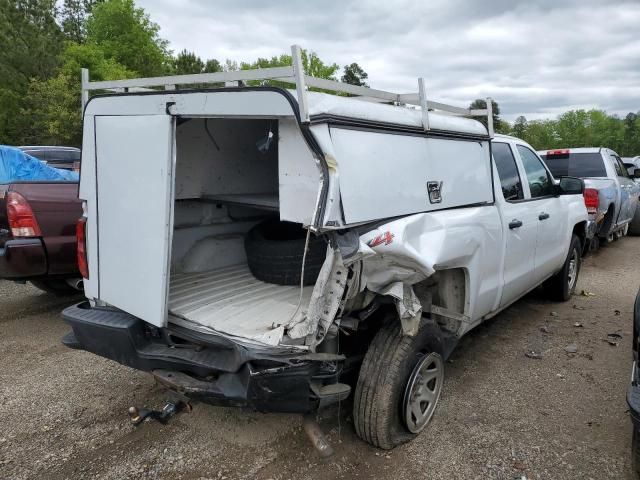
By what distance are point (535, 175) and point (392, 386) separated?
307 centimetres

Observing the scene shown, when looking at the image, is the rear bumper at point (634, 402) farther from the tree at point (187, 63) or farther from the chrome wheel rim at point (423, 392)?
the tree at point (187, 63)

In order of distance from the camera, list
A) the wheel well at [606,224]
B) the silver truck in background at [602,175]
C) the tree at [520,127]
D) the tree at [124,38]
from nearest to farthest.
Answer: the silver truck in background at [602,175]
the wheel well at [606,224]
the tree at [124,38]
the tree at [520,127]

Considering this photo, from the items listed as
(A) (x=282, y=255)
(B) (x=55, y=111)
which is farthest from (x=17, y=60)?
(A) (x=282, y=255)

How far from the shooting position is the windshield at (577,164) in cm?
926

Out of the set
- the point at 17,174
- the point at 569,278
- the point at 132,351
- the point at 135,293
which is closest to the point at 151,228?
the point at 135,293

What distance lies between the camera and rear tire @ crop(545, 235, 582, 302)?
18.9 ft

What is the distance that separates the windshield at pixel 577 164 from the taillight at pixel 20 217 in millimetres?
8529

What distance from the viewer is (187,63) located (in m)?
38.0

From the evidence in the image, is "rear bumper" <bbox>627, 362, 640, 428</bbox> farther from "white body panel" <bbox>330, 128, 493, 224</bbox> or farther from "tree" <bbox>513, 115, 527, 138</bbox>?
"tree" <bbox>513, 115, 527, 138</bbox>

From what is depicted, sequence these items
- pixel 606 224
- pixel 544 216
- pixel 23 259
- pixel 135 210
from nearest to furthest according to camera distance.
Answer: pixel 135 210
pixel 23 259
pixel 544 216
pixel 606 224

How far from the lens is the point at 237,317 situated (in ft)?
10.0

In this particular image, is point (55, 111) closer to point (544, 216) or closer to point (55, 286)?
point (55, 286)

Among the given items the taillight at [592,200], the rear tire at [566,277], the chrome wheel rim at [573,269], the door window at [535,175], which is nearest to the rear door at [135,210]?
the door window at [535,175]

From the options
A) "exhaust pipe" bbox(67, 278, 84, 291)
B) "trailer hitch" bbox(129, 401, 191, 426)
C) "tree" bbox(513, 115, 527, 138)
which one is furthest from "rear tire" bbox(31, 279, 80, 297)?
"tree" bbox(513, 115, 527, 138)
